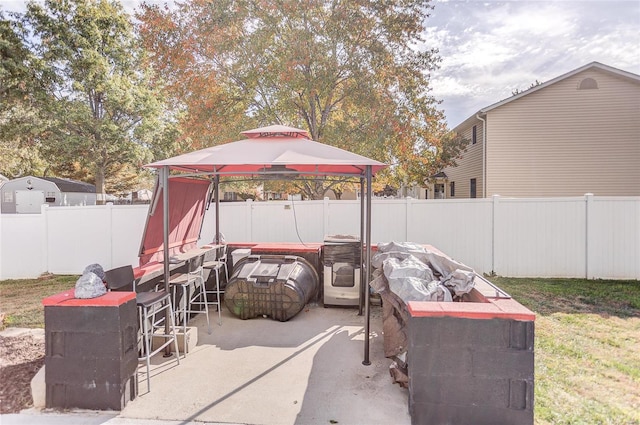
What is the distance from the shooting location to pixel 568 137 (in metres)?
11.9

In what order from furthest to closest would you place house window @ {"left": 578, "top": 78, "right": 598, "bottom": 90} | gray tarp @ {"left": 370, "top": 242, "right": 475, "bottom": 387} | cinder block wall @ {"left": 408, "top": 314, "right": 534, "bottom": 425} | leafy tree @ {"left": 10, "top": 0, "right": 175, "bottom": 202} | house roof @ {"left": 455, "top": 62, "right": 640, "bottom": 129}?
1. leafy tree @ {"left": 10, "top": 0, "right": 175, "bottom": 202}
2. house window @ {"left": 578, "top": 78, "right": 598, "bottom": 90}
3. house roof @ {"left": 455, "top": 62, "right": 640, "bottom": 129}
4. gray tarp @ {"left": 370, "top": 242, "right": 475, "bottom": 387}
5. cinder block wall @ {"left": 408, "top": 314, "right": 534, "bottom": 425}

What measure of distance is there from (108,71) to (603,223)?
19448mm

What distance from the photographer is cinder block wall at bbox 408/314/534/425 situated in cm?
261

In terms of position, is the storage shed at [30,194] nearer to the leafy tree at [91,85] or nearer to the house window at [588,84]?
the leafy tree at [91,85]

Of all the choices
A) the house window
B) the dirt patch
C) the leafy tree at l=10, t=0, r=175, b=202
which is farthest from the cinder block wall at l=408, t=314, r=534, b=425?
the leafy tree at l=10, t=0, r=175, b=202

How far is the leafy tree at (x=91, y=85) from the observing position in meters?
14.9

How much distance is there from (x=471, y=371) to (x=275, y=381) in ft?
6.06

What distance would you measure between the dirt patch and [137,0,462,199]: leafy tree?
6181 millimetres

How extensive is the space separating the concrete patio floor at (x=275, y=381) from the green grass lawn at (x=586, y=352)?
144 centimetres

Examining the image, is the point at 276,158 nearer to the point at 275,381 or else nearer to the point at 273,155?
the point at 273,155

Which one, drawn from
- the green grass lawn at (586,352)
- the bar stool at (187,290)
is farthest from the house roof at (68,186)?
the green grass lawn at (586,352)

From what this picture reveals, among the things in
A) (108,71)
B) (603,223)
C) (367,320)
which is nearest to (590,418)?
(367,320)

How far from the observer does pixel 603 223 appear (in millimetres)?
7590

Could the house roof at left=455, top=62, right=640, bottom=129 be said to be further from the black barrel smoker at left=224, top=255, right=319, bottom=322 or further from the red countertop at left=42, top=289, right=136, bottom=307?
the red countertop at left=42, top=289, right=136, bottom=307
